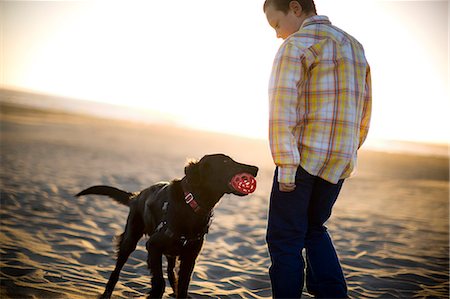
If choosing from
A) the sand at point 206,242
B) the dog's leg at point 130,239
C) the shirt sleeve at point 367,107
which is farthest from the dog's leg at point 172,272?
the shirt sleeve at point 367,107

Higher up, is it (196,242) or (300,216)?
(300,216)

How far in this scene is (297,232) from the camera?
2.73 m

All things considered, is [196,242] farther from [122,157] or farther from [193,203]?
[122,157]

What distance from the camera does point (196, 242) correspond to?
3.48 metres

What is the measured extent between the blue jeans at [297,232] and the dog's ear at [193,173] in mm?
821

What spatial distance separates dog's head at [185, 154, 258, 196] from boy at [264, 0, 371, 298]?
60 cm

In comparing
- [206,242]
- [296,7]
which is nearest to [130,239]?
[206,242]

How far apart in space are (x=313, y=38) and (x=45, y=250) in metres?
3.87

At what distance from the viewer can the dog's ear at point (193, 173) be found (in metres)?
3.43

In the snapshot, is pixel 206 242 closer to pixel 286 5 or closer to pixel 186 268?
pixel 186 268

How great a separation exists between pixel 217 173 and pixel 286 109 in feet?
3.69

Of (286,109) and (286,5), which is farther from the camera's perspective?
(286,5)

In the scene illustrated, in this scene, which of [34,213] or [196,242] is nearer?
[196,242]

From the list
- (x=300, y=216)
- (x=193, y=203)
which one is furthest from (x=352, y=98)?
(x=193, y=203)
